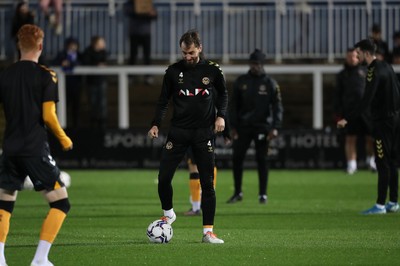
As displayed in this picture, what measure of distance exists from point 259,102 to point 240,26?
12280mm

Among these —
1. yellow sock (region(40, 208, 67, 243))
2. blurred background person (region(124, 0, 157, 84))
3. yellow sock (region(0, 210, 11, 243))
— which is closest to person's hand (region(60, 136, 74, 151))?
yellow sock (region(40, 208, 67, 243))

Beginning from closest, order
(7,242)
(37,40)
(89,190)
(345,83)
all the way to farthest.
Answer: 1. (37,40)
2. (7,242)
3. (89,190)
4. (345,83)

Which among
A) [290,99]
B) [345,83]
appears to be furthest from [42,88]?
[290,99]

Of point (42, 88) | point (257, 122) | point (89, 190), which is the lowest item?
point (89, 190)

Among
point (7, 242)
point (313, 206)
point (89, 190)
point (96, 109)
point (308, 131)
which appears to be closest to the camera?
point (7, 242)

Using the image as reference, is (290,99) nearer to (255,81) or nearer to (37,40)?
(255,81)

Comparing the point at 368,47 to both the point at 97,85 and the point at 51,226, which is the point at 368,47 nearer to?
the point at 51,226

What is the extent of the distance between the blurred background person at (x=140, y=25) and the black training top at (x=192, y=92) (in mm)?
16268

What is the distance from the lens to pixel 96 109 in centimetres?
2858

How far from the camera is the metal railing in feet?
98.2

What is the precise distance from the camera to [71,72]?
92.7 feet

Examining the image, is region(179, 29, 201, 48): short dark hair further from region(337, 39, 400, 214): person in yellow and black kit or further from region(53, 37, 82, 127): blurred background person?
region(53, 37, 82, 127): blurred background person

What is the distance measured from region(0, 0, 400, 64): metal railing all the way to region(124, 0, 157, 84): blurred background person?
992 millimetres

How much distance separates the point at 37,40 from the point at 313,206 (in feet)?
27.5
